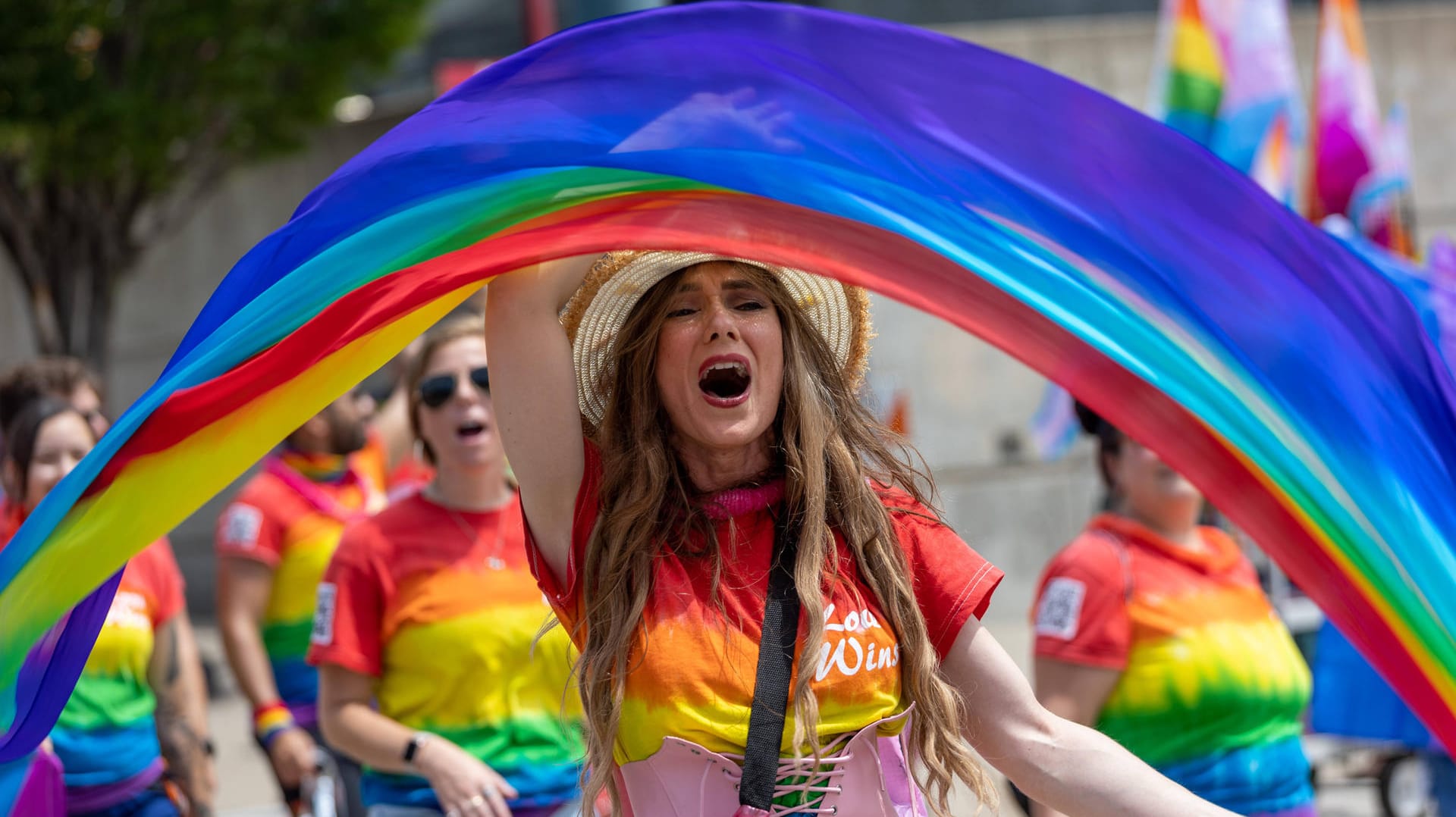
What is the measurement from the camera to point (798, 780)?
2461 mm

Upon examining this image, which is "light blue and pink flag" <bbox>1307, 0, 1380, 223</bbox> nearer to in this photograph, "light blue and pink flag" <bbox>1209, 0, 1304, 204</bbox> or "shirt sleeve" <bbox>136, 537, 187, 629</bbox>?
"light blue and pink flag" <bbox>1209, 0, 1304, 204</bbox>

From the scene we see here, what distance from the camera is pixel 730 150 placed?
2.39m

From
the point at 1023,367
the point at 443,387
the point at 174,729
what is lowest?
the point at 174,729

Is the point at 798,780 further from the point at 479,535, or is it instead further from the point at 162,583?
the point at 162,583

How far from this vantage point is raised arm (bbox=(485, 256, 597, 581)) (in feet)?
8.14

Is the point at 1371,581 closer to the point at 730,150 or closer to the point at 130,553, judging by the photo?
the point at 730,150

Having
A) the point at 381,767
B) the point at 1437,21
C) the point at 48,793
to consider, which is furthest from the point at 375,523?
the point at 1437,21

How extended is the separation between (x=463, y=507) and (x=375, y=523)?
0.23 m

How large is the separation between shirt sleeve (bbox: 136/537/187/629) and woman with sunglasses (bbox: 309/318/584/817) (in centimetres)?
102

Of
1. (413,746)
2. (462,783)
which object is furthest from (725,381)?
(413,746)

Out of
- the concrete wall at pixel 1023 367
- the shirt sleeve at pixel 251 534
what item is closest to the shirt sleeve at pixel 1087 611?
the shirt sleeve at pixel 251 534

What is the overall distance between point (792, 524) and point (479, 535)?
5.64ft

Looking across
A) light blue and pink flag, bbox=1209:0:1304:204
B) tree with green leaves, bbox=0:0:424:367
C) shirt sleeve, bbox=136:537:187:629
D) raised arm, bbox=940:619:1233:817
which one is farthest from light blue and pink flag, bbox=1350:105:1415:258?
tree with green leaves, bbox=0:0:424:367

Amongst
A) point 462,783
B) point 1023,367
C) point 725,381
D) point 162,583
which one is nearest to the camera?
point 725,381
